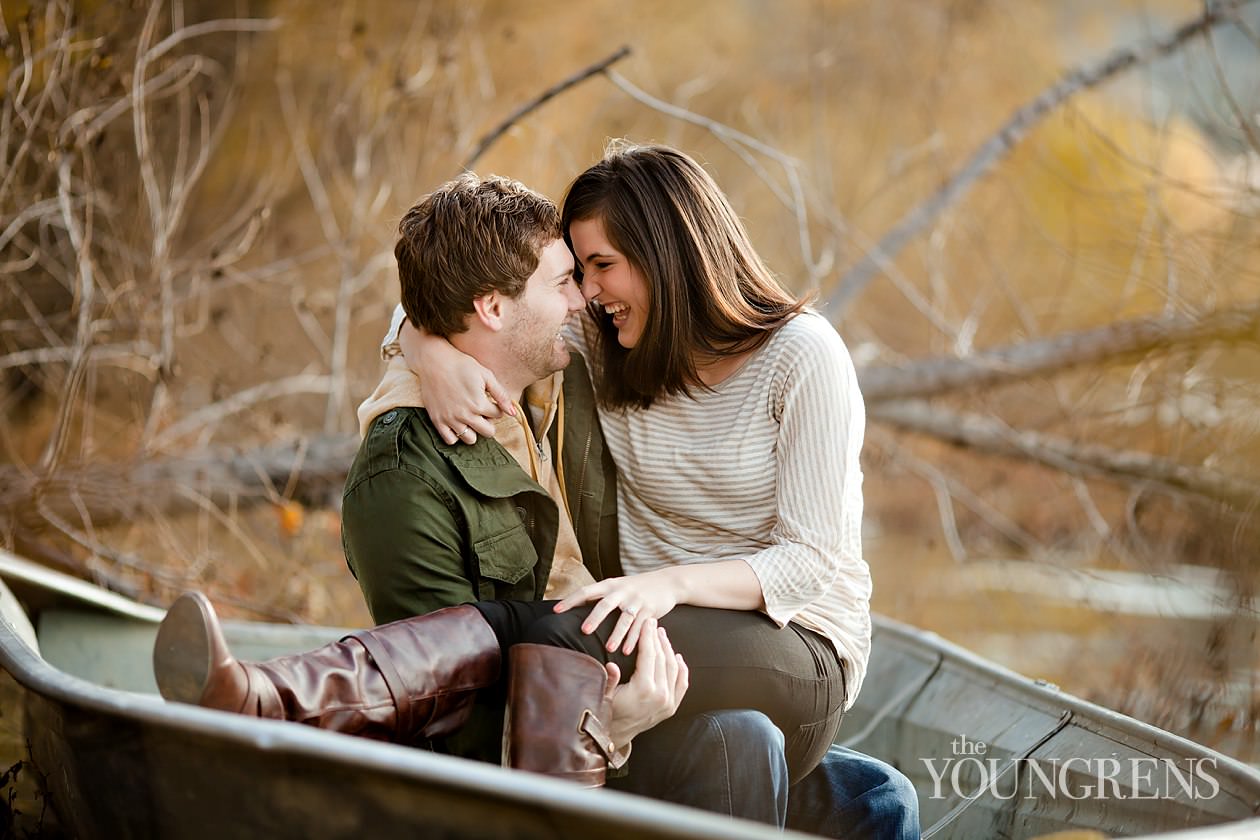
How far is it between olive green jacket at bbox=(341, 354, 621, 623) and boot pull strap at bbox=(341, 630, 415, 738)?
0.32 m

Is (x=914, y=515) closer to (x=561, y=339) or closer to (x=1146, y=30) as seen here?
(x=1146, y=30)

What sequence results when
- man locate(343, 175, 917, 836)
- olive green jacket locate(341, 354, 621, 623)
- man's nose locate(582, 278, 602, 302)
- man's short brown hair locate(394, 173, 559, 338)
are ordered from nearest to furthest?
1. man locate(343, 175, 917, 836)
2. olive green jacket locate(341, 354, 621, 623)
3. man's short brown hair locate(394, 173, 559, 338)
4. man's nose locate(582, 278, 602, 302)

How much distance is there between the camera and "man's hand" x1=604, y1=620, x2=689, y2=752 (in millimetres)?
1874

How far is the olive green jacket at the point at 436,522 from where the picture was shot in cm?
209

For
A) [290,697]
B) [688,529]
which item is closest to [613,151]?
[688,529]

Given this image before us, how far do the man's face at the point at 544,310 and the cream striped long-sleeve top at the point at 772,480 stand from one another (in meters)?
0.22

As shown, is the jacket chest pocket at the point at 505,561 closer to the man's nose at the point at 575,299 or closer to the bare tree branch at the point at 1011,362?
the man's nose at the point at 575,299

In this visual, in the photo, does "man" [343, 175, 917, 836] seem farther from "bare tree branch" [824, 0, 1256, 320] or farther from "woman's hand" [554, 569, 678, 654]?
"bare tree branch" [824, 0, 1256, 320]

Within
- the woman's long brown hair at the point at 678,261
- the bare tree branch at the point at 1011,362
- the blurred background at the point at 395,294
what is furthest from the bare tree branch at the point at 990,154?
the woman's long brown hair at the point at 678,261

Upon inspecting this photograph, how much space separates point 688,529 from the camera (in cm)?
239

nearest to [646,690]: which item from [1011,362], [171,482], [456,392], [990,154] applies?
[456,392]

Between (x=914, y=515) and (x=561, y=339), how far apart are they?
19.6ft

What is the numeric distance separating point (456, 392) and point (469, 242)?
28 cm

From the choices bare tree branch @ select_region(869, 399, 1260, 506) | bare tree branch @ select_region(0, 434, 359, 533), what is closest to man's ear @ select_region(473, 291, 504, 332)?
bare tree branch @ select_region(0, 434, 359, 533)
